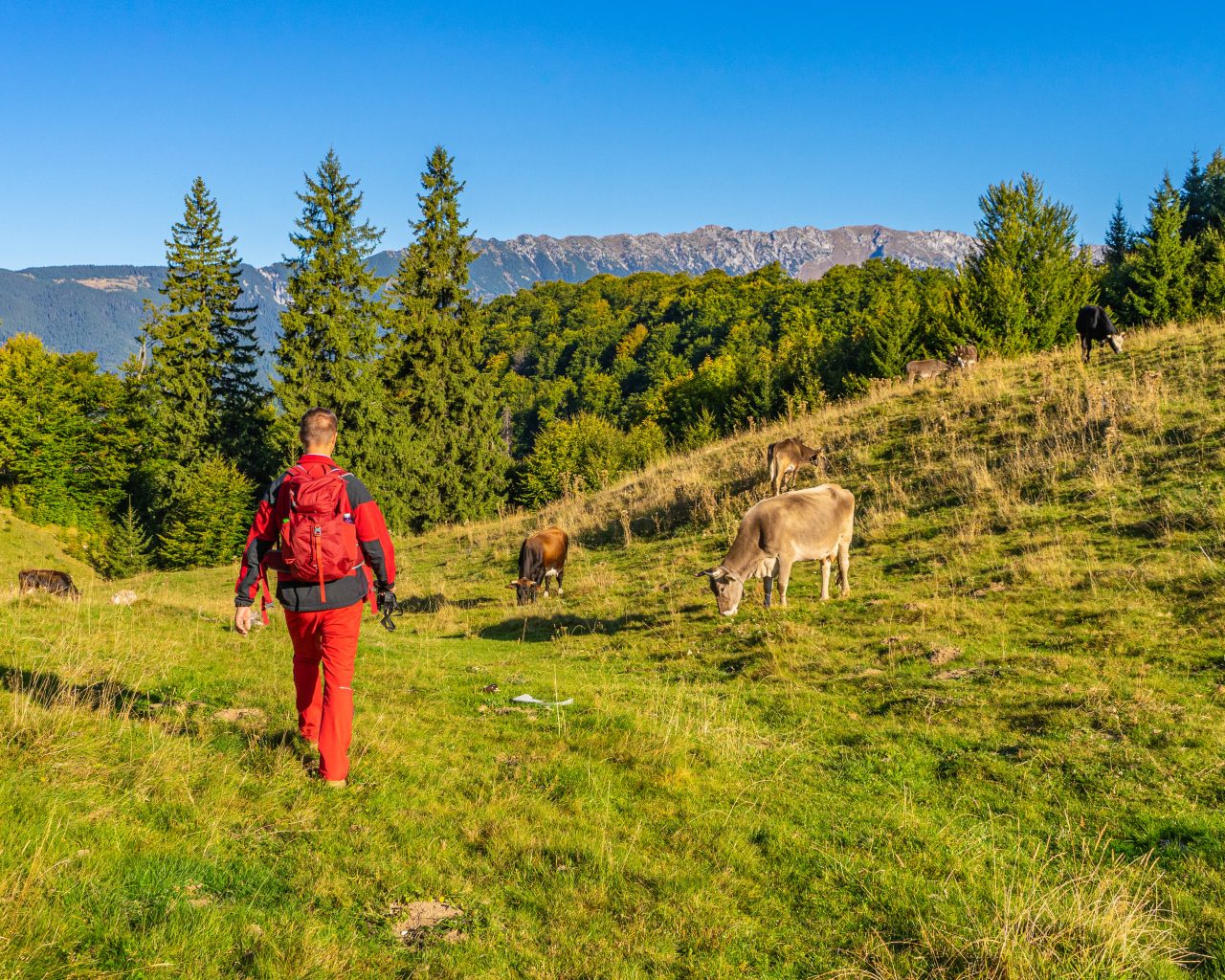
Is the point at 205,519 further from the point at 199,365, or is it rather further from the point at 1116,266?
the point at 1116,266

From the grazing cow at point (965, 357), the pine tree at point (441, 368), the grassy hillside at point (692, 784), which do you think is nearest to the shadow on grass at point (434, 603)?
the grassy hillside at point (692, 784)

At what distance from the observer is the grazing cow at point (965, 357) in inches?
1049

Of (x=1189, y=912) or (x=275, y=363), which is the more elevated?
(x=275, y=363)

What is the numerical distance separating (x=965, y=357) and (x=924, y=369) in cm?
175

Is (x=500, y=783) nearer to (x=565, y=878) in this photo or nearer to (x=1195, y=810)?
(x=565, y=878)

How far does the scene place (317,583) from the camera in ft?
18.3

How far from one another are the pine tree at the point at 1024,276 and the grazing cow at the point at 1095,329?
1297 cm

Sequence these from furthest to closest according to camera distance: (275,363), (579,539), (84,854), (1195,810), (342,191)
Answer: (342,191) → (275,363) → (579,539) → (1195,810) → (84,854)

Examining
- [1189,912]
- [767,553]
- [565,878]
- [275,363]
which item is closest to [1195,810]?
[1189,912]

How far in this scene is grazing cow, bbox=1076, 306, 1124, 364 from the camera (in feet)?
72.7

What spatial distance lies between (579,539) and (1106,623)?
50.7ft

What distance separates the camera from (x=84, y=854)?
4090mm

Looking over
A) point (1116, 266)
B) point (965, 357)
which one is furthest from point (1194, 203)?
point (965, 357)

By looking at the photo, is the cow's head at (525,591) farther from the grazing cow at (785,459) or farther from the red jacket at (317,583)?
the red jacket at (317,583)
